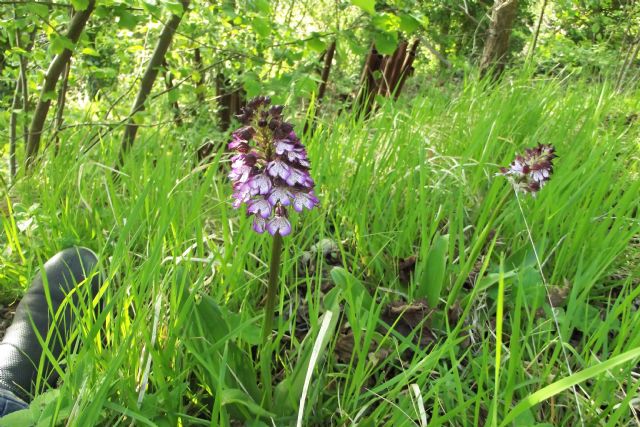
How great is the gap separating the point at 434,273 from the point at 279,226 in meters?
0.57

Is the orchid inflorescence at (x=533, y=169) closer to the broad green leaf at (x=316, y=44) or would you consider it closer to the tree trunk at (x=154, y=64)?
the broad green leaf at (x=316, y=44)

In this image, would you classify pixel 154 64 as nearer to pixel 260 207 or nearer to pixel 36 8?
pixel 36 8

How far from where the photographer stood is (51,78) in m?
3.12

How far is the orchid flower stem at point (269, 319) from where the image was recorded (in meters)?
1.05

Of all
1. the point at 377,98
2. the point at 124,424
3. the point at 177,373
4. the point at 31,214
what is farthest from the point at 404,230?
the point at 377,98

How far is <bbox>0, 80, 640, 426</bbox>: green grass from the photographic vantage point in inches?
42.3

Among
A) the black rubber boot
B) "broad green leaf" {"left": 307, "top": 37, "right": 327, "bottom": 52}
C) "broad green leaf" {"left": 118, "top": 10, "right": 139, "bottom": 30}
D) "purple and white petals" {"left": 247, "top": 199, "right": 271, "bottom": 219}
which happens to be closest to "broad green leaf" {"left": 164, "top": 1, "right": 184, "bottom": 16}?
"broad green leaf" {"left": 118, "top": 10, "right": 139, "bottom": 30}

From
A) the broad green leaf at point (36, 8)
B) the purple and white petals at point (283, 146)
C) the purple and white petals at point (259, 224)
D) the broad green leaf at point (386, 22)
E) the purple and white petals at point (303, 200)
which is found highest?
the broad green leaf at point (386, 22)

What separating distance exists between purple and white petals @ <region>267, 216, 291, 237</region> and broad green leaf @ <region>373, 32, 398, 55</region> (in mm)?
1838

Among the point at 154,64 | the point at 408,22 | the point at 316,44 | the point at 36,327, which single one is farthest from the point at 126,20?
the point at 36,327

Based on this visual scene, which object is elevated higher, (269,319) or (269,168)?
(269,168)

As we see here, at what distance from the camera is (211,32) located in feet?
14.0

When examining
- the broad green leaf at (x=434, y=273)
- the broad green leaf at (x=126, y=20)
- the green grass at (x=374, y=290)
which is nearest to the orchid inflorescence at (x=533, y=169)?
the green grass at (x=374, y=290)

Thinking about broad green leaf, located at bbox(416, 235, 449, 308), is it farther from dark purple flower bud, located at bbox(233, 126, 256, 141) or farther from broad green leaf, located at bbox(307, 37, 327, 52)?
broad green leaf, located at bbox(307, 37, 327, 52)
